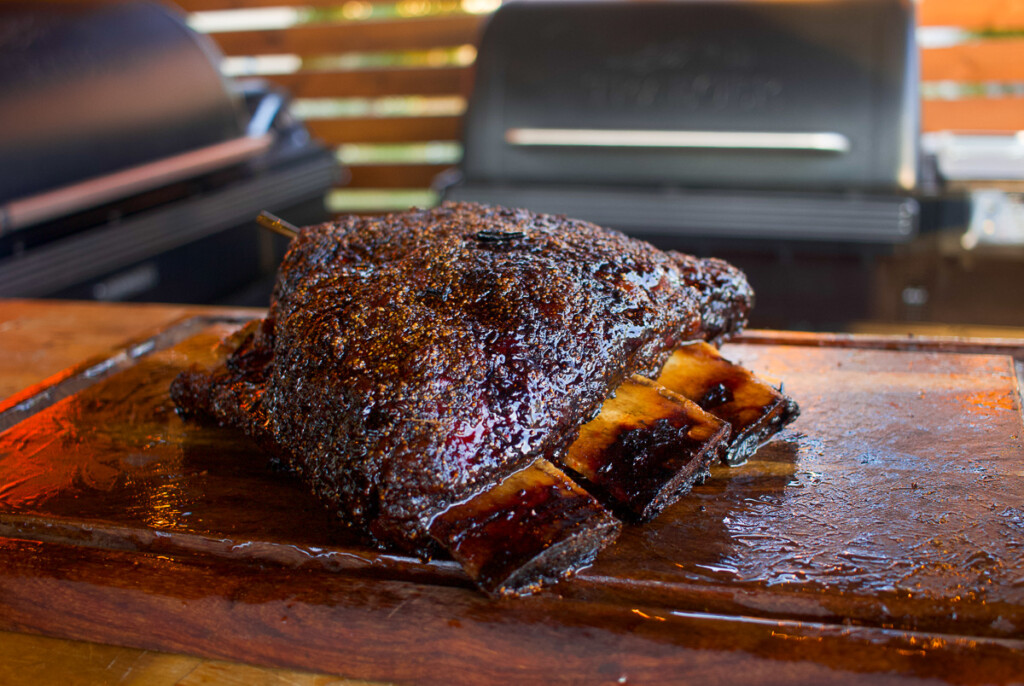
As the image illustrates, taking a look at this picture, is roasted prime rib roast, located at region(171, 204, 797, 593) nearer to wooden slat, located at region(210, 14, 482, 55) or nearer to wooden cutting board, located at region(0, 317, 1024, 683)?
wooden cutting board, located at region(0, 317, 1024, 683)

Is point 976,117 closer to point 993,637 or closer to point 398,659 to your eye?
point 993,637

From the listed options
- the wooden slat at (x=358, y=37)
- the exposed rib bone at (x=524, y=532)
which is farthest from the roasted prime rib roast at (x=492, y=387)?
the wooden slat at (x=358, y=37)

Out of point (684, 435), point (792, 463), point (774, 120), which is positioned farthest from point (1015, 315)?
point (684, 435)

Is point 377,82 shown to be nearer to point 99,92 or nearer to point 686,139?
point 99,92

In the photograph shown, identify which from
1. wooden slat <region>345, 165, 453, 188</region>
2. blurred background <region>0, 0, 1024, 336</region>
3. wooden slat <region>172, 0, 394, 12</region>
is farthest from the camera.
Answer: wooden slat <region>172, 0, 394, 12</region>

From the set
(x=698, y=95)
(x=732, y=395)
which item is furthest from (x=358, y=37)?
(x=732, y=395)

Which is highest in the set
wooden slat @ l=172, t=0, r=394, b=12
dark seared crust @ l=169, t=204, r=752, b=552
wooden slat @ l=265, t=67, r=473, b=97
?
wooden slat @ l=172, t=0, r=394, b=12

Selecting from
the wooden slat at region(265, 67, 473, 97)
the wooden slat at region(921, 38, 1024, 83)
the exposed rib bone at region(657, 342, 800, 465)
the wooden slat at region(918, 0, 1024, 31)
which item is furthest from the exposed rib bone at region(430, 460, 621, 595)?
the wooden slat at region(265, 67, 473, 97)
